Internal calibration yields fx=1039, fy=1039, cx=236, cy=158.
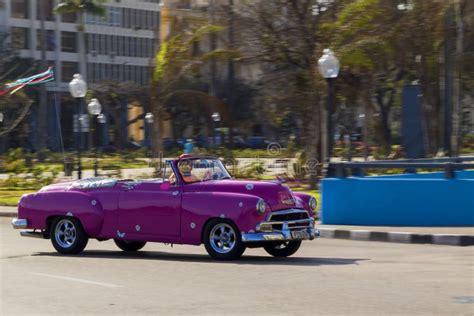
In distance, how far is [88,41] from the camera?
3701 inches

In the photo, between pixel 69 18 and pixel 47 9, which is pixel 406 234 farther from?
pixel 69 18

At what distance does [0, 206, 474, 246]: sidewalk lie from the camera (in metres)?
16.2

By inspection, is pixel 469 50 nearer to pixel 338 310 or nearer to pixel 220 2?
pixel 220 2

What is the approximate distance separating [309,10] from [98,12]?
2753 centimetres

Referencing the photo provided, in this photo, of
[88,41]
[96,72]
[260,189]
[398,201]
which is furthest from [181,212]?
[88,41]

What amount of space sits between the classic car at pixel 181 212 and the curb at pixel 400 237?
285cm

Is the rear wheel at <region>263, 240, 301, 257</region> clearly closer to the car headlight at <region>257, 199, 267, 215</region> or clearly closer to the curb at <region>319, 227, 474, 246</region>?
Answer: the car headlight at <region>257, 199, 267, 215</region>

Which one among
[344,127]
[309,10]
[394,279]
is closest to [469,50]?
[309,10]

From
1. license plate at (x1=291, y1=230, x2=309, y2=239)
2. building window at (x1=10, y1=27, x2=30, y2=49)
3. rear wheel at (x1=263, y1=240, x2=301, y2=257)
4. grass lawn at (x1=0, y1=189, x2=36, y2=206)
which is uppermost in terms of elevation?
building window at (x1=10, y1=27, x2=30, y2=49)

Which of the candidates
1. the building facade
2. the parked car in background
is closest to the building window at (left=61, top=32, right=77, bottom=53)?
the building facade

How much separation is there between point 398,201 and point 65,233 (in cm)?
650

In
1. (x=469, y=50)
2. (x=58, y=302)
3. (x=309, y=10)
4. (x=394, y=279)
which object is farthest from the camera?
A: (x=469, y=50)

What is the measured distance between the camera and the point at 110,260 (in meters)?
14.2

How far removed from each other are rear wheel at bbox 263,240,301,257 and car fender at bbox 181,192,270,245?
115 cm
